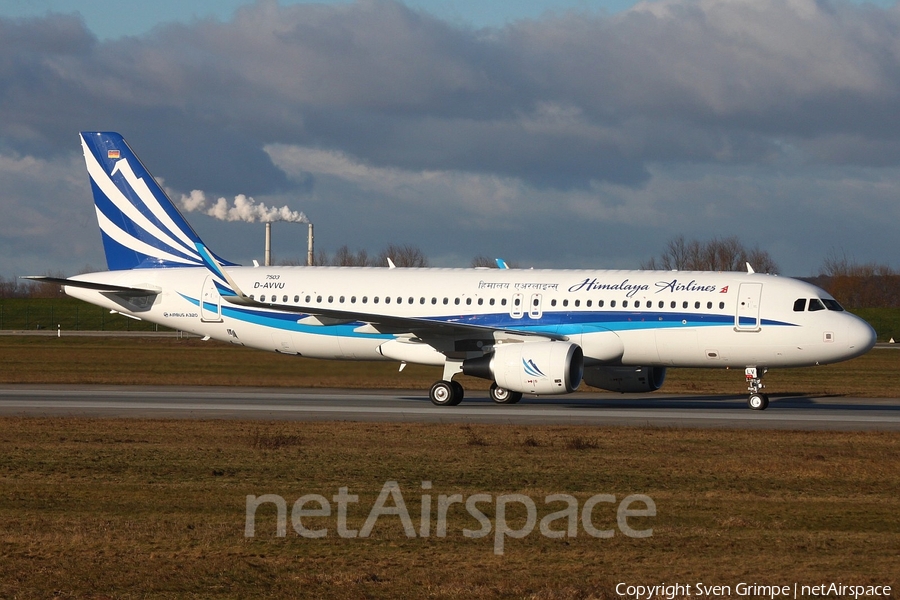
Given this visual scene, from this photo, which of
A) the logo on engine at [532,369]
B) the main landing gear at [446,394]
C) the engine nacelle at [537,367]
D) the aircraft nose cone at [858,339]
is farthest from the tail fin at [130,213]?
the aircraft nose cone at [858,339]

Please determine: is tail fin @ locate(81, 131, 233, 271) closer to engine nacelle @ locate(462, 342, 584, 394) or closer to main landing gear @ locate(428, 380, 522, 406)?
main landing gear @ locate(428, 380, 522, 406)

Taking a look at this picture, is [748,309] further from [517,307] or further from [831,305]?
[517,307]

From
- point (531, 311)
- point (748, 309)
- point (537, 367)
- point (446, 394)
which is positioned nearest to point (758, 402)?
point (748, 309)

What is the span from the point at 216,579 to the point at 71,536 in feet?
7.82

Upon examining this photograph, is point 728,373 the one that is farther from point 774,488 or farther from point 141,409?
point 774,488

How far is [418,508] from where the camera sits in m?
12.8

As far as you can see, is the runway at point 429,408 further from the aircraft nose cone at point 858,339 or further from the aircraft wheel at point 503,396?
the aircraft nose cone at point 858,339

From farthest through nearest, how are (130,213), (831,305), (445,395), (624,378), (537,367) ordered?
(130,213), (624,378), (445,395), (831,305), (537,367)

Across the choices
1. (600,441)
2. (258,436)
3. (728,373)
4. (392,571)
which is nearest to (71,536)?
(392,571)

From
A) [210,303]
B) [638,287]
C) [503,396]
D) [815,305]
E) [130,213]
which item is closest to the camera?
[815,305]

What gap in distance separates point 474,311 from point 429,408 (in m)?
3.74

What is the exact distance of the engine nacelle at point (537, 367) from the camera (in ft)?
87.7

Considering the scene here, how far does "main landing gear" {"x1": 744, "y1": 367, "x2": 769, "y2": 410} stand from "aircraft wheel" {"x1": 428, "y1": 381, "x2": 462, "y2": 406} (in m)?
7.59

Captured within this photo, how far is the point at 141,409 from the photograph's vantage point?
1036 inches
